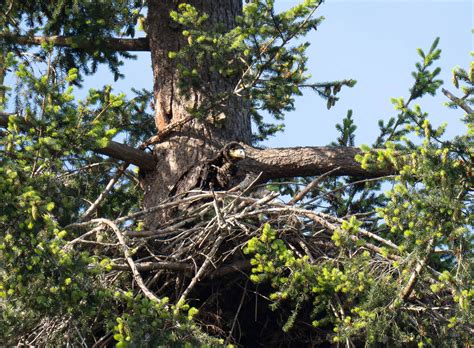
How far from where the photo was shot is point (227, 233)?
6840 millimetres

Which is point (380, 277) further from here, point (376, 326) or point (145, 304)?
point (145, 304)

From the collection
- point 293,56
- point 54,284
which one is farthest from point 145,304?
point 293,56

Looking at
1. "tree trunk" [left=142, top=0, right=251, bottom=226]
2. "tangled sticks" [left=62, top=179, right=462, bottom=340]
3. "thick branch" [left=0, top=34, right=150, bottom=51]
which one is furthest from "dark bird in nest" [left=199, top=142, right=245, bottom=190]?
"thick branch" [left=0, top=34, right=150, bottom=51]

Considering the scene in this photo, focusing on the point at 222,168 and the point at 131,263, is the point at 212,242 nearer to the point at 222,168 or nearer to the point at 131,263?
the point at 131,263

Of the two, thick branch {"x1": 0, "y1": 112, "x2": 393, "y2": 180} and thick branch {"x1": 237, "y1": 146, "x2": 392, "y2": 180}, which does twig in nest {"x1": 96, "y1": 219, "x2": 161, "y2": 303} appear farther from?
thick branch {"x1": 237, "y1": 146, "x2": 392, "y2": 180}

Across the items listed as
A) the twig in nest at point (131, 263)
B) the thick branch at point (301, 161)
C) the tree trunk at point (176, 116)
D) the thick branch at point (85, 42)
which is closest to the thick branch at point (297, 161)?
the thick branch at point (301, 161)

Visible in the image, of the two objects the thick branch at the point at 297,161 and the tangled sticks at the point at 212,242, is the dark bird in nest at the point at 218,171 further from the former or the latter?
the tangled sticks at the point at 212,242

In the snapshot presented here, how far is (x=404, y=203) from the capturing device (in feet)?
19.2

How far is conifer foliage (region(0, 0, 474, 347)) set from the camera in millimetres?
5797

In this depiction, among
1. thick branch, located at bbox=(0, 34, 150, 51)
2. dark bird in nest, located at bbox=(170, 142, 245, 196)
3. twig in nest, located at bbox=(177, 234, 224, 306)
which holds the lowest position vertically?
twig in nest, located at bbox=(177, 234, 224, 306)

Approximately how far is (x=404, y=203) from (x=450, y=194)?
0.99 ft

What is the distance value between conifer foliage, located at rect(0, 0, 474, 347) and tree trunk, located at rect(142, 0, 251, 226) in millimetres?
82

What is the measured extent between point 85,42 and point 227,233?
105 inches

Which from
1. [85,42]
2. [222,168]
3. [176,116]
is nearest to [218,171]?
[222,168]
